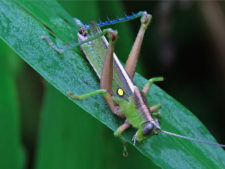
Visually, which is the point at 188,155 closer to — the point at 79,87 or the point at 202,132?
the point at 202,132

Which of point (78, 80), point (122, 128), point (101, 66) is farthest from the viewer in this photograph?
point (101, 66)

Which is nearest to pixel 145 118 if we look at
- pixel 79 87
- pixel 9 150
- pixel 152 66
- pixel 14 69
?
pixel 79 87

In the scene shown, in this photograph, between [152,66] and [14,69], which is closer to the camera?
[14,69]

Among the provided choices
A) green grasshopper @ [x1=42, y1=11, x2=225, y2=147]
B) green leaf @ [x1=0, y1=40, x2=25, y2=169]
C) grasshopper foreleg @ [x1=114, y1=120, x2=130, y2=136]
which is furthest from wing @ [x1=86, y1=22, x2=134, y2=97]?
green leaf @ [x1=0, y1=40, x2=25, y2=169]

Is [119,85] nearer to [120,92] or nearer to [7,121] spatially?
[120,92]

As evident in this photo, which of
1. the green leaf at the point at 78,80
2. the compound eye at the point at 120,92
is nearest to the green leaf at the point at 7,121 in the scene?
the green leaf at the point at 78,80

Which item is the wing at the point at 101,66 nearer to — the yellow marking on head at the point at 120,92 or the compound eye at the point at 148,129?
the yellow marking on head at the point at 120,92

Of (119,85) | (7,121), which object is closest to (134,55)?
(119,85)
